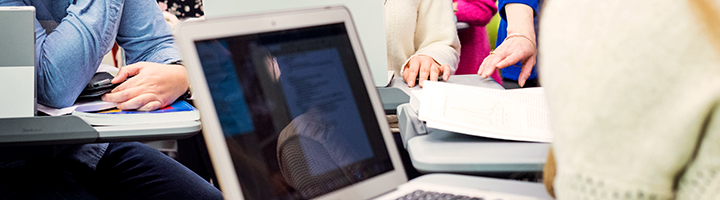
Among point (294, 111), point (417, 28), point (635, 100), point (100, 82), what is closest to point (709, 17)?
point (635, 100)

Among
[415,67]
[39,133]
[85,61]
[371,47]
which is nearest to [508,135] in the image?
[371,47]

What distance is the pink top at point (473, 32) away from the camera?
2012 mm

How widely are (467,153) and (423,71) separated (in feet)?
1.95

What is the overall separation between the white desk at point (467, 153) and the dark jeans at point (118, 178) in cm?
63

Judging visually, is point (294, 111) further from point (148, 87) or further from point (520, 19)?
point (520, 19)

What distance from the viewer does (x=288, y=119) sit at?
0.47 meters

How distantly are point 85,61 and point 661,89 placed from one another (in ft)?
3.22

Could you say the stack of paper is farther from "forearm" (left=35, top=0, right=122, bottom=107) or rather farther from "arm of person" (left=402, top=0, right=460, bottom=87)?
"arm of person" (left=402, top=0, right=460, bottom=87)

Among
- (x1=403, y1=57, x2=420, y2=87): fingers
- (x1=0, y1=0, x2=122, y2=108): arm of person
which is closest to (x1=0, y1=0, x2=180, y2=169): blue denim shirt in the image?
(x1=0, y1=0, x2=122, y2=108): arm of person

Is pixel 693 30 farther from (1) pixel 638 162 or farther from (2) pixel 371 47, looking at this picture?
(2) pixel 371 47

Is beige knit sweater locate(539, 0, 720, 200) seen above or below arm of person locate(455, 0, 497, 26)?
above

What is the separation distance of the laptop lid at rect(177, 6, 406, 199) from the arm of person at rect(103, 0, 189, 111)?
495 mm

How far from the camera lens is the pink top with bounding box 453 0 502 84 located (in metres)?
2.01

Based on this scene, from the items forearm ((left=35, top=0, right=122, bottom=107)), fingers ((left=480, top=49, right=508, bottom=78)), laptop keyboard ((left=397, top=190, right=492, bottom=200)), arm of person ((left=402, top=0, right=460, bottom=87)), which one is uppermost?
forearm ((left=35, top=0, right=122, bottom=107))
